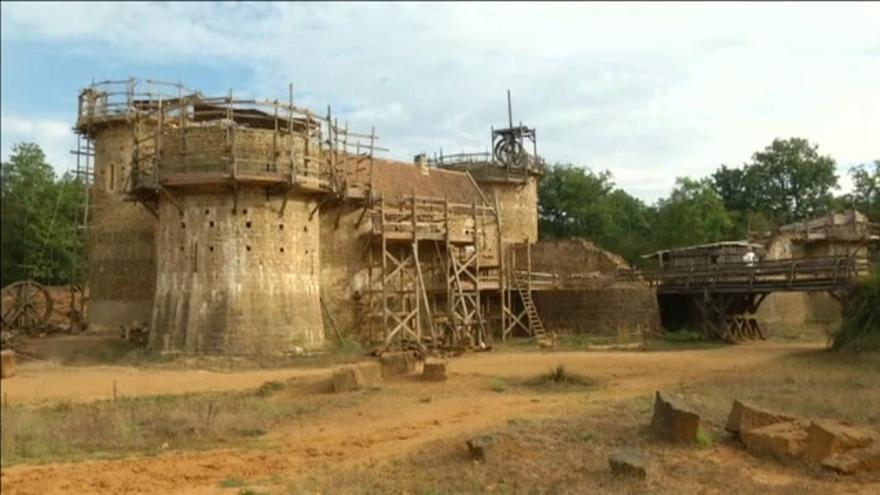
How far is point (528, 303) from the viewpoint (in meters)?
35.0

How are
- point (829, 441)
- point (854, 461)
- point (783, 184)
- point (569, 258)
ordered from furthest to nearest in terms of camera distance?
point (783, 184) → point (569, 258) → point (829, 441) → point (854, 461)

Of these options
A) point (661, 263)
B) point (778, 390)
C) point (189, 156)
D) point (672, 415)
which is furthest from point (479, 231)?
point (672, 415)

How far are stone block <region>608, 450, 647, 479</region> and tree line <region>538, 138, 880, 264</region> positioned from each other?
45413mm

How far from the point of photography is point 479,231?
3575 cm

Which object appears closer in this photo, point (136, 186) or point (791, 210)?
point (136, 186)

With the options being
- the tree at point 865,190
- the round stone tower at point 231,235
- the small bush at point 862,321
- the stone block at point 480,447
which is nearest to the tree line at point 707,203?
the tree at point 865,190

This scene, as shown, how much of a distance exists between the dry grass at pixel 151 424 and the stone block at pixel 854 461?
8.57 meters

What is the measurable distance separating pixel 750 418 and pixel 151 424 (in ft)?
31.8

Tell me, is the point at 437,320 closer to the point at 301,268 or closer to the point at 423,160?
the point at 301,268

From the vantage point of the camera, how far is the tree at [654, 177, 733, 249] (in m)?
54.1

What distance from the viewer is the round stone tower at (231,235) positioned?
25000 millimetres

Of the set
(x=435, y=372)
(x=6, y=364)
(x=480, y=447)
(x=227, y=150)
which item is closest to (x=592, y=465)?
(x=480, y=447)

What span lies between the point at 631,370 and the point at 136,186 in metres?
16.2

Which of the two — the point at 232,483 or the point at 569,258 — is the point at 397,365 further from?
the point at 569,258
